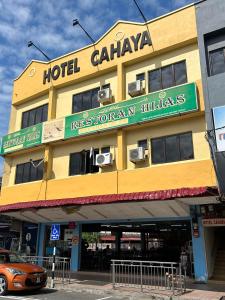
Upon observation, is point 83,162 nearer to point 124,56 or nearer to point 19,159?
point 19,159

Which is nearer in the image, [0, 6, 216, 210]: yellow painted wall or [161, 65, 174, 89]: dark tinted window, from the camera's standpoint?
[0, 6, 216, 210]: yellow painted wall

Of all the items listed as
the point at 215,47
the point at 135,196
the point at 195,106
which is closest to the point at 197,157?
the point at 195,106

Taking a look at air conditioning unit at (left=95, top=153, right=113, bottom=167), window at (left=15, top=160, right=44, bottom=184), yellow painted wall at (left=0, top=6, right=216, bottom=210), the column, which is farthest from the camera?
window at (left=15, top=160, right=44, bottom=184)

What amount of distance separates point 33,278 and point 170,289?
16.2ft

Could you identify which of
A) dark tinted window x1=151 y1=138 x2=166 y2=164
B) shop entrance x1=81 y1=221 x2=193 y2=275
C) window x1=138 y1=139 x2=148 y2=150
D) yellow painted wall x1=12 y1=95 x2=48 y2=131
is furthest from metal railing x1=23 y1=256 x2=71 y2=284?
yellow painted wall x1=12 y1=95 x2=48 y2=131

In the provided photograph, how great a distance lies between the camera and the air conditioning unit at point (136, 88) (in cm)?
1800

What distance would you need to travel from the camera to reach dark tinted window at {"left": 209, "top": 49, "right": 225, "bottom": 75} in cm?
1576

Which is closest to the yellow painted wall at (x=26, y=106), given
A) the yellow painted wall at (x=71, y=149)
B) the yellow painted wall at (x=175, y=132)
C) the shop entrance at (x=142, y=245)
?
the yellow painted wall at (x=71, y=149)

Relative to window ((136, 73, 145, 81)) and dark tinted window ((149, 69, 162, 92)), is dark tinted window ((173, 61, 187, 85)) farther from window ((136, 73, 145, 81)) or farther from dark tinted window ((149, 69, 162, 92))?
window ((136, 73, 145, 81))

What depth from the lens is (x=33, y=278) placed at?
1216 centimetres

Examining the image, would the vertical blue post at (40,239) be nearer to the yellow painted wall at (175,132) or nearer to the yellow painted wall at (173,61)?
the yellow painted wall at (175,132)

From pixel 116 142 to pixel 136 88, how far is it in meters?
3.04

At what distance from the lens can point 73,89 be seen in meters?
21.5

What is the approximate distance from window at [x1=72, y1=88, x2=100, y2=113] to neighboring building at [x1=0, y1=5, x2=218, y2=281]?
65 millimetres
